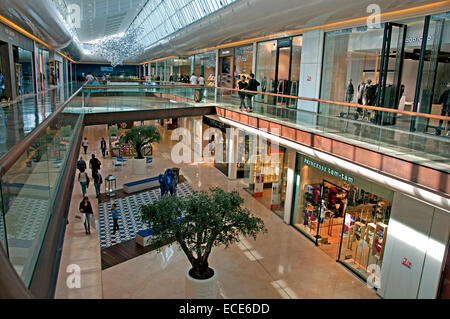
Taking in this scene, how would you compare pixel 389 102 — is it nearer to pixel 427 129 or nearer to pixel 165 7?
pixel 427 129

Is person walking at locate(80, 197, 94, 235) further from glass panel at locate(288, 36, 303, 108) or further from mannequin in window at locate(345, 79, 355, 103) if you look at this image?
mannequin in window at locate(345, 79, 355, 103)

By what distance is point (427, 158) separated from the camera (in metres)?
6.89

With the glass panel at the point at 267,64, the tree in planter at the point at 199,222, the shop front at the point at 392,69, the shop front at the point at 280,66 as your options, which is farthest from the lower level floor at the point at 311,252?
the glass panel at the point at 267,64

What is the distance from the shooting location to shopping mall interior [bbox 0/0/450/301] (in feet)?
18.2

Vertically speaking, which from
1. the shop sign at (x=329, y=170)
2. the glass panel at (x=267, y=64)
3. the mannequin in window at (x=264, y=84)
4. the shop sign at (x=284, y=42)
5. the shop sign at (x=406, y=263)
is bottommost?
the shop sign at (x=406, y=263)

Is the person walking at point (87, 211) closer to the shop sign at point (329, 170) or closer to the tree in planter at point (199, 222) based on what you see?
the tree in planter at point (199, 222)

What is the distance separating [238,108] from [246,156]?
12.7 ft

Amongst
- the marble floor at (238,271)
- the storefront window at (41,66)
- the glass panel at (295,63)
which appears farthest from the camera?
A: the storefront window at (41,66)

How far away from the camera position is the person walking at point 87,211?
39.3 ft

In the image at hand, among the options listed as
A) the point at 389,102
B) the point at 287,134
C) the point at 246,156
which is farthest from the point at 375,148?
the point at 246,156

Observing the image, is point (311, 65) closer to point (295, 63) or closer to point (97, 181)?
Result: point (295, 63)

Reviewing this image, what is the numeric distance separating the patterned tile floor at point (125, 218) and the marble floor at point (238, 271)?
498 millimetres

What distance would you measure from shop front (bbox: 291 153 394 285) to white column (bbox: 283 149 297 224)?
18cm

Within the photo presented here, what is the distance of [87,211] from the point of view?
12047 millimetres
